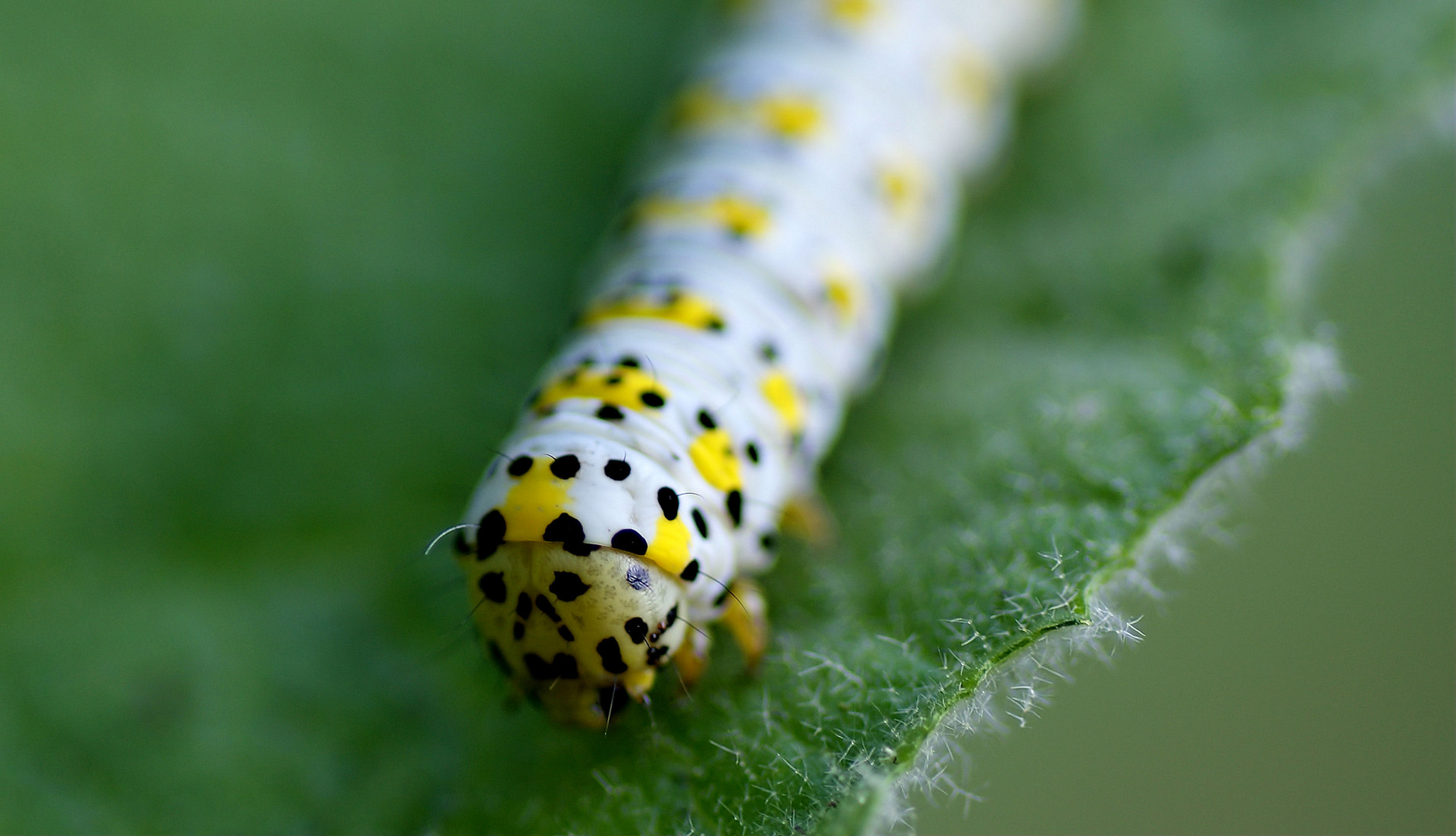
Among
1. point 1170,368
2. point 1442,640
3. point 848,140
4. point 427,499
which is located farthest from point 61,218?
point 1442,640

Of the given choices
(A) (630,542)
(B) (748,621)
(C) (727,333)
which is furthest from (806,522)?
(A) (630,542)

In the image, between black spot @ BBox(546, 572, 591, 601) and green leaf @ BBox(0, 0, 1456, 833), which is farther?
green leaf @ BBox(0, 0, 1456, 833)

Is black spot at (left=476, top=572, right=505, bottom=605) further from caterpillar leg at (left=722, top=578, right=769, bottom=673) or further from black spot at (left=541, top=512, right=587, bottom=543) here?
caterpillar leg at (left=722, top=578, right=769, bottom=673)

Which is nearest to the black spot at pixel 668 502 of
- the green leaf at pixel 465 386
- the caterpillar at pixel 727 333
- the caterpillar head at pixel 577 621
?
the caterpillar at pixel 727 333

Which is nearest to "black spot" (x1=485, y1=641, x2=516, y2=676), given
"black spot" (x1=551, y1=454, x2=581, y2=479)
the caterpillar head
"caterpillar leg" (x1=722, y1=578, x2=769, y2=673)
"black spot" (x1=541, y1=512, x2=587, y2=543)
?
the caterpillar head

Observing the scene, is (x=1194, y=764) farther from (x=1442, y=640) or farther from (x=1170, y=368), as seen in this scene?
(x=1170, y=368)

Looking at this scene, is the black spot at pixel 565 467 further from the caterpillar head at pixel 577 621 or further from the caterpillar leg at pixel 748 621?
the caterpillar leg at pixel 748 621

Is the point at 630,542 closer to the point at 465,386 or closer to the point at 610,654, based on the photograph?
the point at 610,654
